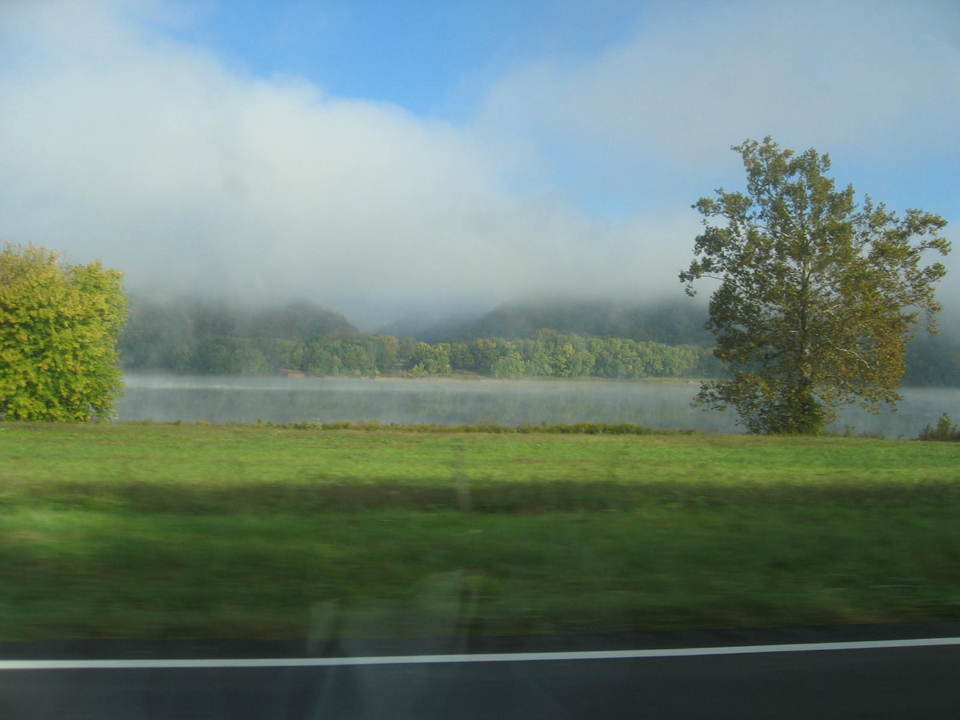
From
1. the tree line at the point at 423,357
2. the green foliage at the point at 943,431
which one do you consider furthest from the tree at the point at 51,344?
the green foliage at the point at 943,431

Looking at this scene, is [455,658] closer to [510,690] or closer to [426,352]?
[510,690]

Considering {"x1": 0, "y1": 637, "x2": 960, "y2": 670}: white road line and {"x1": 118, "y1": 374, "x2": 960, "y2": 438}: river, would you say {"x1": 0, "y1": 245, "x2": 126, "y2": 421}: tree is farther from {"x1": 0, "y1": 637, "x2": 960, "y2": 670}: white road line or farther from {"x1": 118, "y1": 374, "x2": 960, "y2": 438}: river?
{"x1": 0, "y1": 637, "x2": 960, "y2": 670}: white road line

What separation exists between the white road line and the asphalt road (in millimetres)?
49

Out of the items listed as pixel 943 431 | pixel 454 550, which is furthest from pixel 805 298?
pixel 454 550

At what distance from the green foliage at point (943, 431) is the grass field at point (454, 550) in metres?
26.6

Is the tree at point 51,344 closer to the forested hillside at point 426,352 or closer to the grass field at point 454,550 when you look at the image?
the forested hillside at point 426,352

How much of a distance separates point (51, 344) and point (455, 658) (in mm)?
43445

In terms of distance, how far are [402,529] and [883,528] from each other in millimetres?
6351

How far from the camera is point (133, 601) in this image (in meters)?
6.79

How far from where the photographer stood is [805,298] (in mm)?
37750

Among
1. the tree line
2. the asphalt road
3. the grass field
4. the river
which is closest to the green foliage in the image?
the river

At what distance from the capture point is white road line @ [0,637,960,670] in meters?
5.12

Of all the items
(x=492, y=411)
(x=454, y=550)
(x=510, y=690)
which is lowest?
(x=492, y=411)

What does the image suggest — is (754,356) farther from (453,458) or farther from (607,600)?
(607,600)
